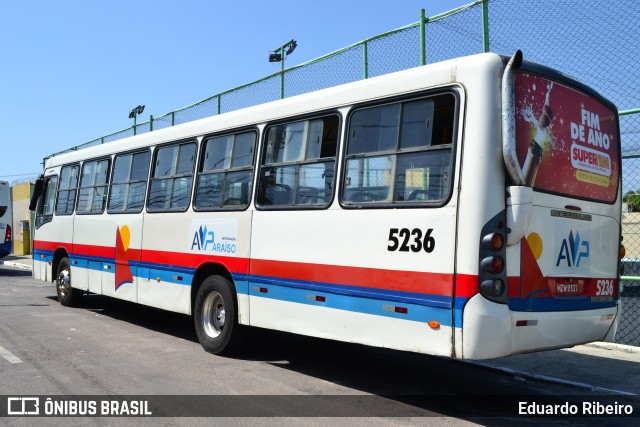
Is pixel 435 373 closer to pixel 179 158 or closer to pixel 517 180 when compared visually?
pixel 517 180

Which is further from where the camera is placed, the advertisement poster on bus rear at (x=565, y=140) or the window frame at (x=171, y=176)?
the window frame at (x=171, y=176)

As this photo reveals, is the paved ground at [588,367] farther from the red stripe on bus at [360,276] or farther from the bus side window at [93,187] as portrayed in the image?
the bus side window at [93,187]

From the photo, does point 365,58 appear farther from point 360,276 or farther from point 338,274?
point 360,276

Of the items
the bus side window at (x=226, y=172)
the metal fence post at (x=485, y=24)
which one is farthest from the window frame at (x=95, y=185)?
the metal fence post at (x=485, y=24)

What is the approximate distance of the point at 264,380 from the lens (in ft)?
20.8

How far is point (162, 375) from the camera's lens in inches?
253

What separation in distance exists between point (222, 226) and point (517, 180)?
396 cm

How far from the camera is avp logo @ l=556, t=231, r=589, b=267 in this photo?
533 centimetres

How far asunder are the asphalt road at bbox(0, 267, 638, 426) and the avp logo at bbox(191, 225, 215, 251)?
4.39ft

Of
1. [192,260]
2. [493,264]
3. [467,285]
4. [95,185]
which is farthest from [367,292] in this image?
[95,185]

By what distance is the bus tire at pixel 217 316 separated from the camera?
730cm

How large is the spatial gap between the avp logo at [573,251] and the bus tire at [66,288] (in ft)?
31.8

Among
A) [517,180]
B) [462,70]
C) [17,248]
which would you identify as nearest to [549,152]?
[517,180]

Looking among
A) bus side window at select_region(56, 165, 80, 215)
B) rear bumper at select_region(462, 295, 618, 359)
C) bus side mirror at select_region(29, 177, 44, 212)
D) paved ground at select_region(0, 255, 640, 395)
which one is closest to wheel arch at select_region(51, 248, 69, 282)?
bus side window at select_region(56, 165, 80, 215)
